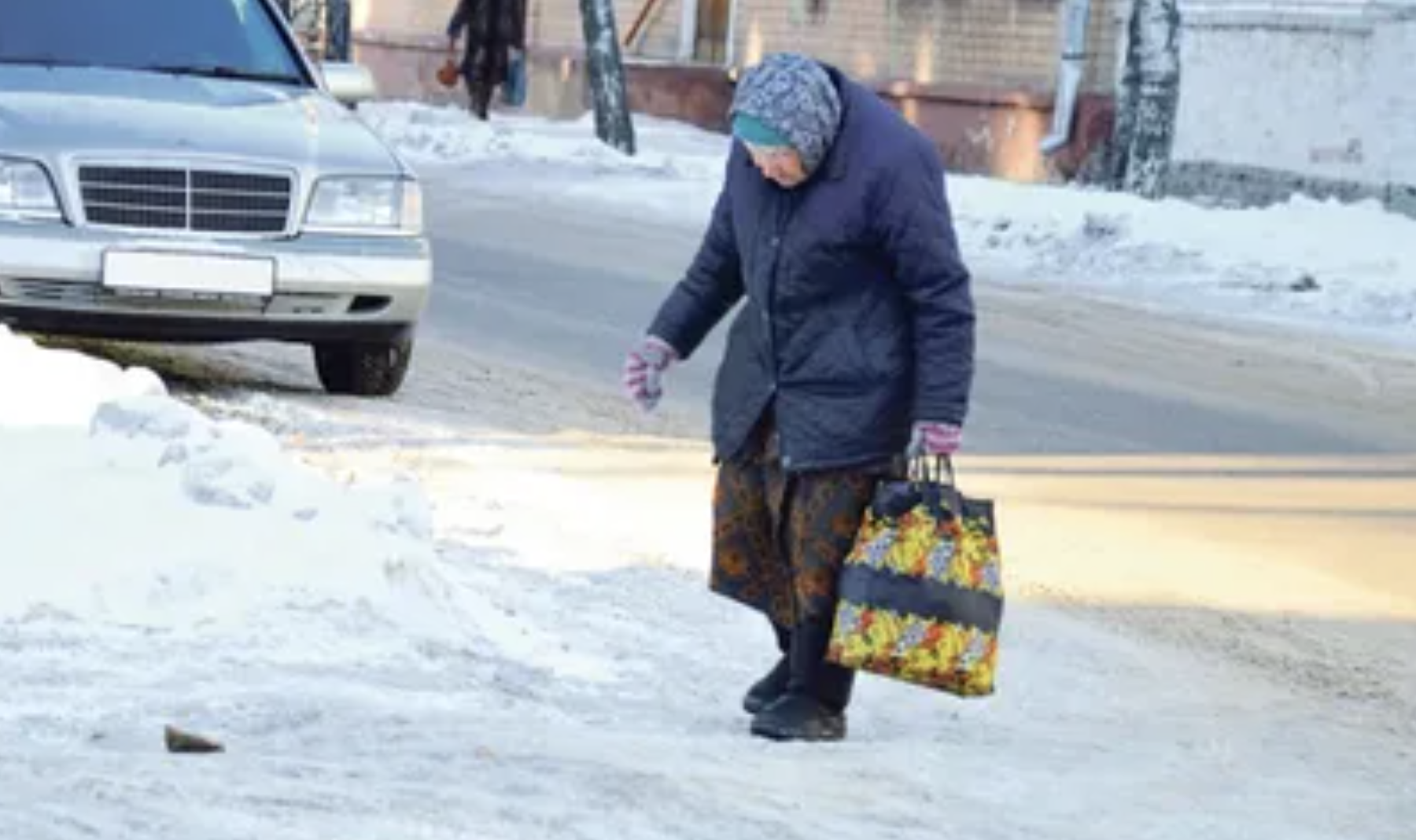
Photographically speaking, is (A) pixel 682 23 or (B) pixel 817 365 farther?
(A) pixel 682 23

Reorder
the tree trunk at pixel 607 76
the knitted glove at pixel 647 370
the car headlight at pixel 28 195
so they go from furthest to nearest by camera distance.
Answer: the tree trunk at pixel 607 76 → the car headlight at pixel 28 195 → the knitted glove at pixel 647 370

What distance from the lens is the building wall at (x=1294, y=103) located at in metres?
24.5

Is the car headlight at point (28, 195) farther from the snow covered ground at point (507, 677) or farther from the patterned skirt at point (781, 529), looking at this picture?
the patterned skirt at point (781, 529)

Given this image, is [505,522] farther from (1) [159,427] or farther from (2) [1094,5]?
(2) [1094,5]

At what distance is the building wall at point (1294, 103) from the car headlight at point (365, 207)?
1394 cm

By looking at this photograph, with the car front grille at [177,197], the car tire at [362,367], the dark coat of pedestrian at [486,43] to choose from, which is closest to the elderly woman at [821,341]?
the car front grille at [177,197]

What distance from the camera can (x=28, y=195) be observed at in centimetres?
1084

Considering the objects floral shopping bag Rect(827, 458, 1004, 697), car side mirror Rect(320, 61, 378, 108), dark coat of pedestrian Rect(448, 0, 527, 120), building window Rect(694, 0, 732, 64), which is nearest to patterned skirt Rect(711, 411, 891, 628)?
floral shopping bag Rect(827, 458, 1004, 697)

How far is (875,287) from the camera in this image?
6.44m

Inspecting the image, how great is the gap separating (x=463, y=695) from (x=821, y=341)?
1026mm

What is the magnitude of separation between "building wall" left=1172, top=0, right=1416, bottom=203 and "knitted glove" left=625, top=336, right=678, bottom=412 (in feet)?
59.2

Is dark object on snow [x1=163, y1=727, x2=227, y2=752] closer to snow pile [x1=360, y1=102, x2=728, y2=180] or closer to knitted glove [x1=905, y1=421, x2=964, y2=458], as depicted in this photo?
knitted glove [x1=905, y1=421, x2=964, y2=458]

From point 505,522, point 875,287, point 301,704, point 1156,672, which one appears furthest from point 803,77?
point 505,522

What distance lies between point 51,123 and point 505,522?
9.12 ft
